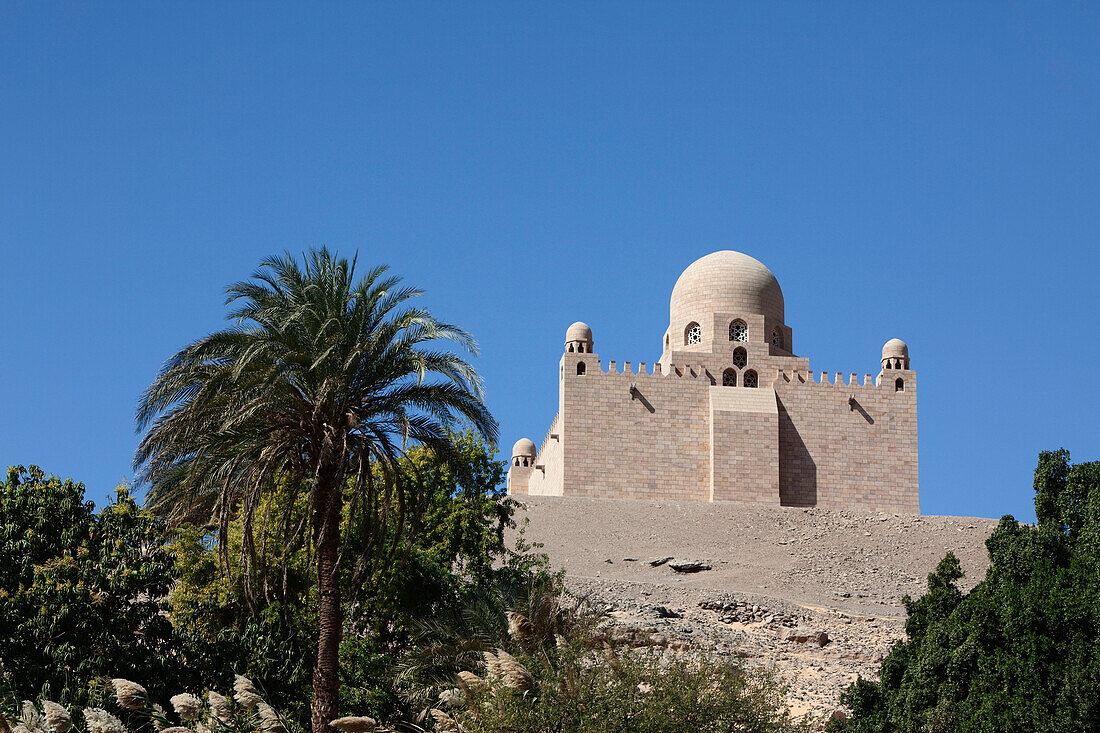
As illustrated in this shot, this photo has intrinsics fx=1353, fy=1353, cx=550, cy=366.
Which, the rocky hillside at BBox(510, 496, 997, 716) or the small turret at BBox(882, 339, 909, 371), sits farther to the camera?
the small turret at BBox(882, 339, 909, 371)

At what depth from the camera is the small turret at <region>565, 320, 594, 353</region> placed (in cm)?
4244

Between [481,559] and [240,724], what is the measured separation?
682 cm

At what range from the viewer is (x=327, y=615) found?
627 inches

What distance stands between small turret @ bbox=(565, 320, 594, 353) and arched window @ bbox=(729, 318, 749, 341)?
4.86 meters

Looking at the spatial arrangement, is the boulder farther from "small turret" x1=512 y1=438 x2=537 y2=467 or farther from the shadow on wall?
"small turret" x1=512 y1=438 x2=537 y2=467

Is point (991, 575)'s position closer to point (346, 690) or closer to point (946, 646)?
point (946, 646)

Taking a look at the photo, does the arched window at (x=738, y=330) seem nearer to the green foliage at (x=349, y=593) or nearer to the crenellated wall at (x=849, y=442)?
the crenellated wall at (x=849, y=442)

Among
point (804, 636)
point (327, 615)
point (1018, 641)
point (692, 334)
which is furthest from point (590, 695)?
point (692, 334)

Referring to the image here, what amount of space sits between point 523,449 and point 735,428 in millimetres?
16765

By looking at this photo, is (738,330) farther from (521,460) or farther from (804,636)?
(804,636)

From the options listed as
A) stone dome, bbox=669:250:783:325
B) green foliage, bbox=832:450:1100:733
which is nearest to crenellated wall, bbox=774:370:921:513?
stone dome, bbox=669:250:783:325

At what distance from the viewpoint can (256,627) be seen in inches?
725

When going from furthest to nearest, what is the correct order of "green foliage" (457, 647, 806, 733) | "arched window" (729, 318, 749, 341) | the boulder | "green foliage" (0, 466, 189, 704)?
"arched window" (729, 318, 749, 341)
the boulder
"green foliage" (0, 466, 189, 704)
"green foliage" (457, 647, 806, 733)

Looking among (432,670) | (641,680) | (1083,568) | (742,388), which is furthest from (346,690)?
(742,388)
